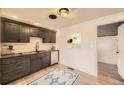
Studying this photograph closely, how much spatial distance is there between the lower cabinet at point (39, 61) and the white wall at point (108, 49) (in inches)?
150

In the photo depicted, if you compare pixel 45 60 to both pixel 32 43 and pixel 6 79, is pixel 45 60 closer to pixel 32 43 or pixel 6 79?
pixel 32 43

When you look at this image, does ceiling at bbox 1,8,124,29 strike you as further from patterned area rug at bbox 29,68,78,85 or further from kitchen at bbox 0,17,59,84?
patterned area rug at bbox 29,68,78,85

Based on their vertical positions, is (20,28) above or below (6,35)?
above

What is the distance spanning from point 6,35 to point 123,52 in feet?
13.3

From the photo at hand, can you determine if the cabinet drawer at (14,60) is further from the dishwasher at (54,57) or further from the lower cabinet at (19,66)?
the dishwasher at (54,57)

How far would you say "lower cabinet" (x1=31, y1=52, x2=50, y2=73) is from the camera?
3288mm

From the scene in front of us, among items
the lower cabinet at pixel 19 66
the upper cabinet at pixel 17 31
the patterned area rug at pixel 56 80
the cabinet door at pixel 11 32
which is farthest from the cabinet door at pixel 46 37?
the patterned area rug at pixel 56 80

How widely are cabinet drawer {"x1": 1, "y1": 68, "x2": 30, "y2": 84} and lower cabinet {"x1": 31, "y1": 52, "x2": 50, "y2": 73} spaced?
0.33 metres

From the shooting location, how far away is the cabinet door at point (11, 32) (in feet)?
8.53

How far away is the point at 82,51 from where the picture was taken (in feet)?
12.1

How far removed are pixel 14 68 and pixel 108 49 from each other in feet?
17.6

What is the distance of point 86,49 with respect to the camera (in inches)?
138
